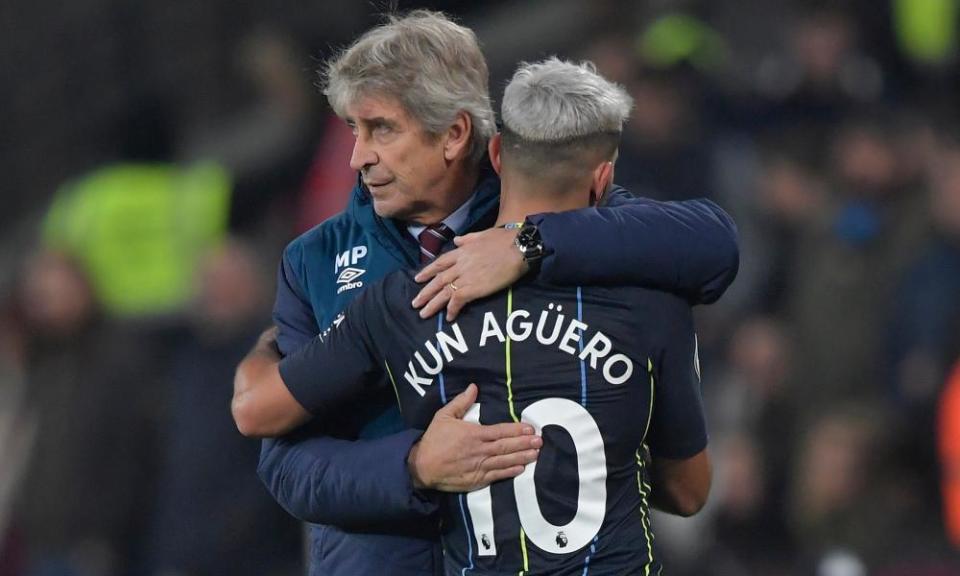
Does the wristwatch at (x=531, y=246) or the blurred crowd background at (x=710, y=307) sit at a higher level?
the wristwatch at (x=531, y=246)

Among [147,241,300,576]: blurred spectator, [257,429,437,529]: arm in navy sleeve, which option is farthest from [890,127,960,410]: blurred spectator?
[257,429,437,529]: arm in navy sleeve

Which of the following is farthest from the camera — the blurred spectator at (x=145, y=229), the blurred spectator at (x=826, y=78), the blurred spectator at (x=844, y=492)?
the blurred spectator at (x=145, y=229)

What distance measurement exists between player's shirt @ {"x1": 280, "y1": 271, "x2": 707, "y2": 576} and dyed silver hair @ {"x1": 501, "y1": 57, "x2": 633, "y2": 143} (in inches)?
10.2

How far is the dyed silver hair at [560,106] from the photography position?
9.64ft

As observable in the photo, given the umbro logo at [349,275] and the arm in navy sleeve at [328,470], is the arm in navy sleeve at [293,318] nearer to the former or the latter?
the arm in navy sleeve at [328,470]

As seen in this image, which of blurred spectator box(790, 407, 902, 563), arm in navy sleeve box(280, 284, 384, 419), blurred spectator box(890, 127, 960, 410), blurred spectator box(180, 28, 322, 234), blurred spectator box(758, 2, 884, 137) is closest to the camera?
arm in navy sleeve box(280, 284, 384, 419)

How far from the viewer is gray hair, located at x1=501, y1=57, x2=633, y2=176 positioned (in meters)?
2.94

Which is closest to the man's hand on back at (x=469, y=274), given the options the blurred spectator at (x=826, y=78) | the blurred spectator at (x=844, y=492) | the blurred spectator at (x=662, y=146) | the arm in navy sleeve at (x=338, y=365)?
the arm in navy sleeve at (x=338, y=365)

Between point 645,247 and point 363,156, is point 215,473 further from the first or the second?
point 645,247

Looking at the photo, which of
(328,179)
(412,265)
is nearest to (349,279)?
(412,265)

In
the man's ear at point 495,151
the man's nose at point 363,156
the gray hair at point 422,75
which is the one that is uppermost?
the gray hair at point 422,75

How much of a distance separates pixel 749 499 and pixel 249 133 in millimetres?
3623

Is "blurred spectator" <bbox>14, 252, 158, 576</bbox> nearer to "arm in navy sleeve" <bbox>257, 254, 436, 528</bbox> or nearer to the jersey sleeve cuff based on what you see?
"arm in navy sleeve" <bbox>257, 254, 436, 528</bbox>

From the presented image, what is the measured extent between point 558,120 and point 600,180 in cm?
→ 15
